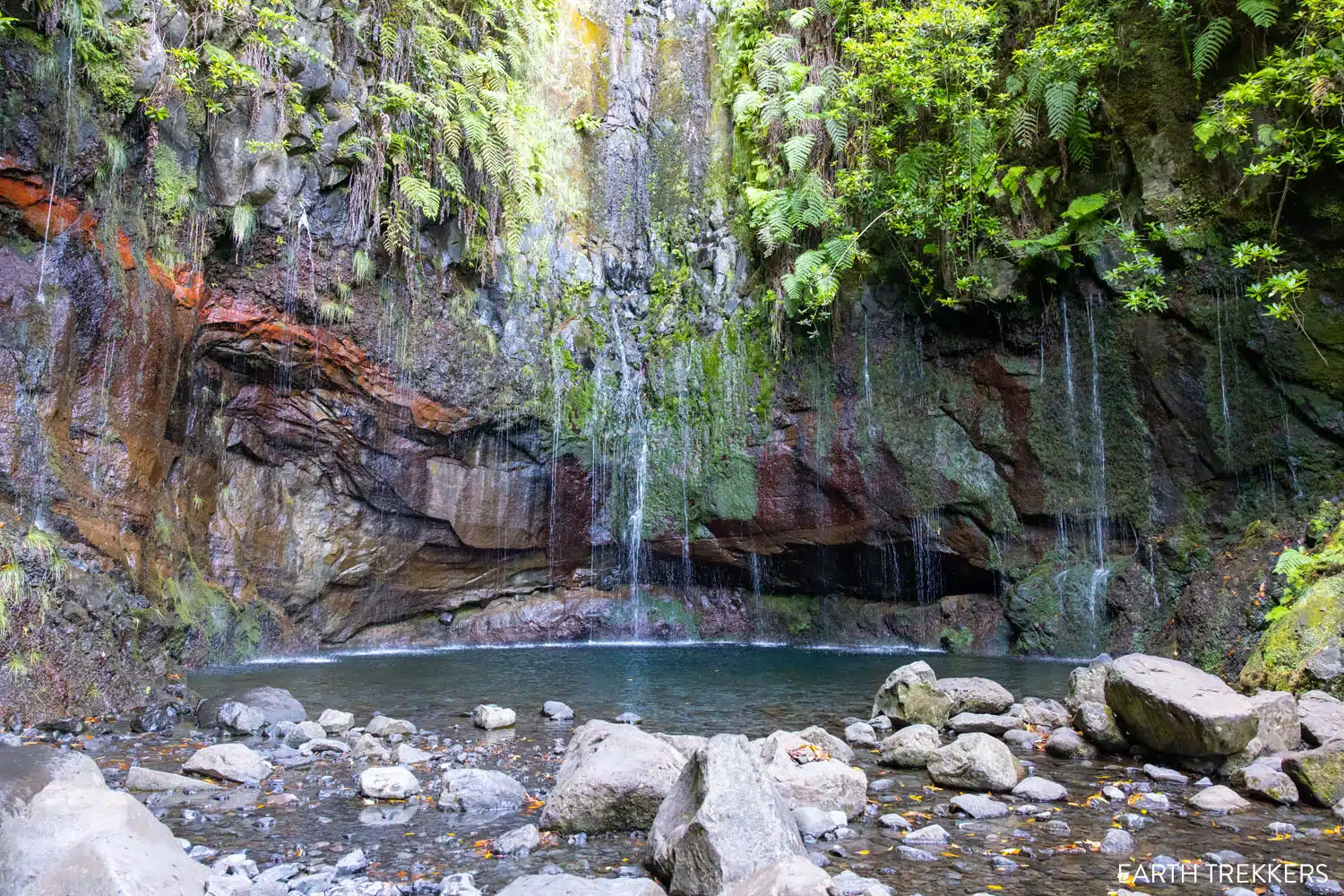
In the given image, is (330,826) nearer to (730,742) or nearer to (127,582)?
(730,742)

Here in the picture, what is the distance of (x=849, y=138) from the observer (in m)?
13.0

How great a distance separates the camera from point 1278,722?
16.9 feet

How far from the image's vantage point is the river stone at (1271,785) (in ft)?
14.3

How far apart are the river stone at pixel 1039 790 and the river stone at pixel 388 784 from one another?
3.68 meters

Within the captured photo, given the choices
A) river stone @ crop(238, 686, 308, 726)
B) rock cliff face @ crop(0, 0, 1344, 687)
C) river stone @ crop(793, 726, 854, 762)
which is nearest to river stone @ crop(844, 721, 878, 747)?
river stone @ crop(793, 726, 854, 762)

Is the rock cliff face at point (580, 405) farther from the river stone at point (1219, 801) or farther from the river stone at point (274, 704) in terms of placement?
the river stone at point (1219, 801)

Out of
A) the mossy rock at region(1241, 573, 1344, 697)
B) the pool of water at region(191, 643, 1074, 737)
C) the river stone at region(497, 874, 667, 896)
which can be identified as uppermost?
the mossy rock at region(1241, 573, 1344, 697)

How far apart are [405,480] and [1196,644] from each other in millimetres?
11720

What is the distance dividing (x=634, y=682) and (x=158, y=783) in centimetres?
543

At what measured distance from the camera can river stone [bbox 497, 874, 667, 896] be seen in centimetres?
306

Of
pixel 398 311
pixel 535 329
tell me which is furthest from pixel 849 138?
pixel 398 311

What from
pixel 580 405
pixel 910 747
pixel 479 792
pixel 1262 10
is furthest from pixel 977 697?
pixel 580 405

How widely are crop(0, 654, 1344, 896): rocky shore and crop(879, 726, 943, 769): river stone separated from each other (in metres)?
0.02

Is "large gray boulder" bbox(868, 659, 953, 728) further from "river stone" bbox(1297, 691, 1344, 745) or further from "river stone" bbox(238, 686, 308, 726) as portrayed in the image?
"river stone" bbox(238, 686, 308, 726)
